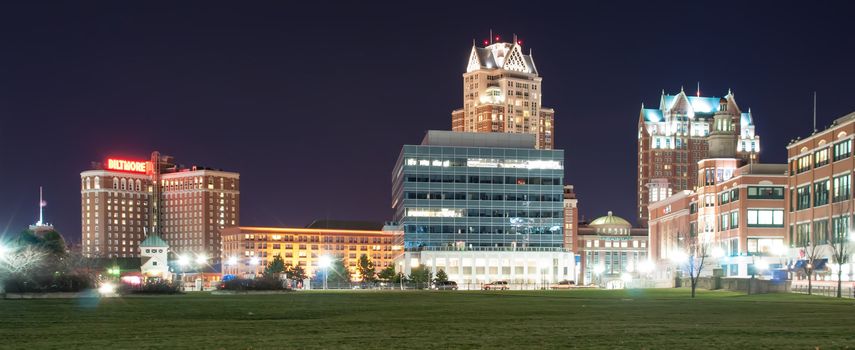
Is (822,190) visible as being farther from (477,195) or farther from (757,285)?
(477,195)

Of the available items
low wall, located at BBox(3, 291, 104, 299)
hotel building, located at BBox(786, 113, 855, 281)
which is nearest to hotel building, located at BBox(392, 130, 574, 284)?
hotel building, located at BBox(786, 113, 855, 281)

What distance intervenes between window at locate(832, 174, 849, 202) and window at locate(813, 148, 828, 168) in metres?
4.36

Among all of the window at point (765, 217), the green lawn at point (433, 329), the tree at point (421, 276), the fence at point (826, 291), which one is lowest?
the tree at point (421, 276)

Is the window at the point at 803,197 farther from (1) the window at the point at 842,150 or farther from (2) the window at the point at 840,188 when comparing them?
(1) the window at the point at 842,150

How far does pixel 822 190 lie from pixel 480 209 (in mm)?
83731

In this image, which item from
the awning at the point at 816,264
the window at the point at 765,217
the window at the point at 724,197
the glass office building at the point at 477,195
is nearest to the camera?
the awning at the point at 816,264

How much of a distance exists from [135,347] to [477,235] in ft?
531

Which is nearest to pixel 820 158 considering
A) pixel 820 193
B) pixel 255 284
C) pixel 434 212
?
pixel 820 193

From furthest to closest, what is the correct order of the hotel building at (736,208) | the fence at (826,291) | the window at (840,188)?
the hotel building at (736,208), the window at (840,188), the fence at (826,291)

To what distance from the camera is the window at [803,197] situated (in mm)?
118125

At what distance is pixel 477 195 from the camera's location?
189m

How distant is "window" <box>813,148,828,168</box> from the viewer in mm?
112312

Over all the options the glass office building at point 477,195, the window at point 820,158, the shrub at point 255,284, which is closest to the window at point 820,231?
the window at point 820,158

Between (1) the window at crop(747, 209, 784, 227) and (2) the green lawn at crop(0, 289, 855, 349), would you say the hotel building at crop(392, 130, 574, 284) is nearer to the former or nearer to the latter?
(1) the window at crop(747, 209, 784, 227)
